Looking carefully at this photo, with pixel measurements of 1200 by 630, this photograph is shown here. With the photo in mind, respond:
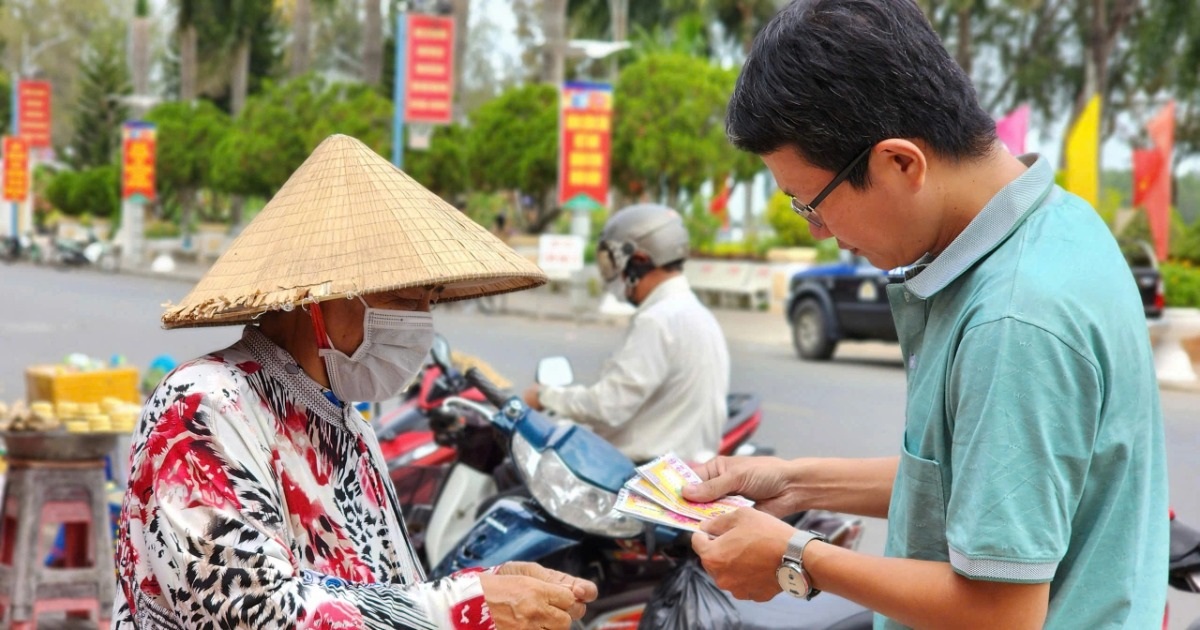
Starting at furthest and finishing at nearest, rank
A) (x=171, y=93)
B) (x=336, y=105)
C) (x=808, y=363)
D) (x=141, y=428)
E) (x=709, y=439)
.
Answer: (x=171, y=93)
(x=336, y=105)
(x=808, y=363)
(x=709, y=439)
(x=141, y=428)

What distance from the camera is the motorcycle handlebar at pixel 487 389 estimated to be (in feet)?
11.6

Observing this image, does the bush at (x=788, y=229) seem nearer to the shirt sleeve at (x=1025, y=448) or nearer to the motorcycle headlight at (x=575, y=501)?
the motorcycle headlight at (x=575, y=501)

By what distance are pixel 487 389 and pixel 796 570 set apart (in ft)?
6.77

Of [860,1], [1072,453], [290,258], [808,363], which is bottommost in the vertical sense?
[808,363]

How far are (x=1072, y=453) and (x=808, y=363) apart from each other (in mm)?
13521

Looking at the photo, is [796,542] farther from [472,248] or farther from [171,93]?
[171,93]

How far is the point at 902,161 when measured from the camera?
60.2 inches

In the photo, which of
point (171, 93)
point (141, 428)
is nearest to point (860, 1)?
point (141, 428)

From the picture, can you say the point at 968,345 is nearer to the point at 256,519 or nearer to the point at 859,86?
the point at 859,86

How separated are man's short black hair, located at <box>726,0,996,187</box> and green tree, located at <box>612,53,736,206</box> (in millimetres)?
22521

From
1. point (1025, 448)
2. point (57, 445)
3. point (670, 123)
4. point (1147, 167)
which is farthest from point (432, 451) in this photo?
point (670, 123)

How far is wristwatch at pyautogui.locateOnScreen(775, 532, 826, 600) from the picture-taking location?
1.64 meters

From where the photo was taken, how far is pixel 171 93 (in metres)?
60.7

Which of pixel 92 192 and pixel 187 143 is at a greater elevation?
pixel 187 143
